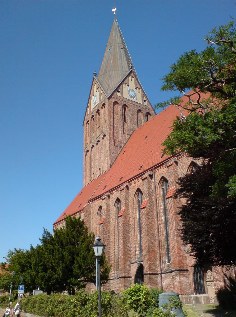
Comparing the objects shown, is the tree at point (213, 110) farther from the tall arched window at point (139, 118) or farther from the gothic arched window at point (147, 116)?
the gothic arched window at point (147, 116)

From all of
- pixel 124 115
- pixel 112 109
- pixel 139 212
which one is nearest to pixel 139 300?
pixel 139 212

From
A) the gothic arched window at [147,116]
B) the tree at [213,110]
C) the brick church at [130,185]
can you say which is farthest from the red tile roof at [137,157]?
the tree at [213,110]

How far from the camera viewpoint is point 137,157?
104 ft

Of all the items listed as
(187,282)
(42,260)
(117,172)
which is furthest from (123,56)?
(187,282)

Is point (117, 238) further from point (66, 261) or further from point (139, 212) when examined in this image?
point (66, 261)

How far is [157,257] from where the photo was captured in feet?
80.9

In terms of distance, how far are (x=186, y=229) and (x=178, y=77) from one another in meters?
7.65

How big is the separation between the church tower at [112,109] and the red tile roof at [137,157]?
1.28 m

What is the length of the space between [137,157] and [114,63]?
610 inches

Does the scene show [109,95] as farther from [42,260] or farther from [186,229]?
[186,229]

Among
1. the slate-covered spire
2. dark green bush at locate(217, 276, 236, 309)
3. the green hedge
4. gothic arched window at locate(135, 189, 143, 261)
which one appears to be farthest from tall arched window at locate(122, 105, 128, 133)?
the green hedge

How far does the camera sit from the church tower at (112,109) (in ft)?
124

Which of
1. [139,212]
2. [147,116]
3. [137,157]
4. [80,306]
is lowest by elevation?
[80,306]

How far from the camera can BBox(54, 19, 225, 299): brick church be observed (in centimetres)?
2341
